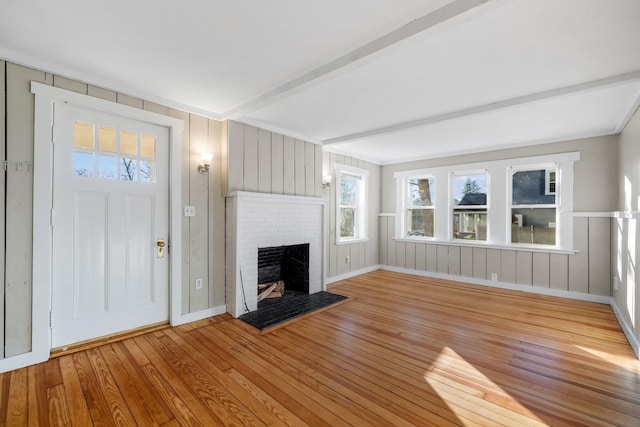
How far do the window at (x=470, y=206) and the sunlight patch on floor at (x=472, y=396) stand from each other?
3456mm

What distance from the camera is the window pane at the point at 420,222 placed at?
19.7ft

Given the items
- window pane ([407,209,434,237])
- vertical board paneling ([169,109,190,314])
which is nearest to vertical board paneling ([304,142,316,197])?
vertical board paneling ([169,109,190,314])

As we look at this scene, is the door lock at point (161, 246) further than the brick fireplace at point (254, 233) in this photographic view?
No

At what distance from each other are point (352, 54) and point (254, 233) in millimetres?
2416

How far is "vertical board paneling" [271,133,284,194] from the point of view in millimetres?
4059

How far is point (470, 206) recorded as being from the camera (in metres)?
5.41

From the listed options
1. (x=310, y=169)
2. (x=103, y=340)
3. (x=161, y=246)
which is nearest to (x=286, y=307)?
(x=161, y=246)

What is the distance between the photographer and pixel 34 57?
2.34 meters

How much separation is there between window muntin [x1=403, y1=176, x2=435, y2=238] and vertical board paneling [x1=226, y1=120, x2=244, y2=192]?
3869 millimetres

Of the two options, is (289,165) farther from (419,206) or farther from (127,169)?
(419,206)

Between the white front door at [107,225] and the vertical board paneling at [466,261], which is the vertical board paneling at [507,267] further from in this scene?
the white front door at [107,225]

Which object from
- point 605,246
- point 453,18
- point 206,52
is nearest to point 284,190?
point 206,52

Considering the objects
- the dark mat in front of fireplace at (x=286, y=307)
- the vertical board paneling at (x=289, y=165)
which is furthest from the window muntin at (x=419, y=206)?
Answer: the vertical board paneling at (x=289, y=165)

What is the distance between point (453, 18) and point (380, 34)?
1.58 feet
